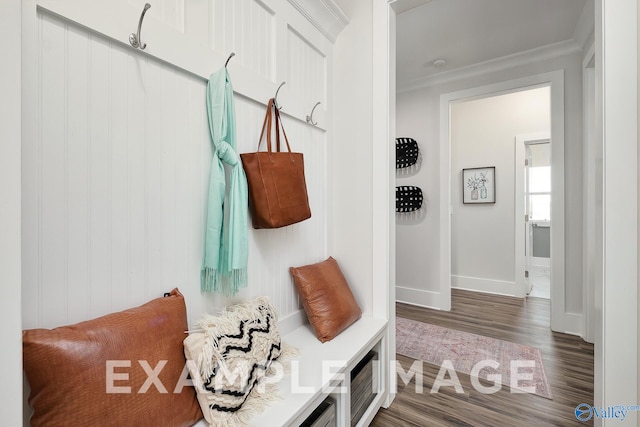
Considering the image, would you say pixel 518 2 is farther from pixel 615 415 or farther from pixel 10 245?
pixel 10 245

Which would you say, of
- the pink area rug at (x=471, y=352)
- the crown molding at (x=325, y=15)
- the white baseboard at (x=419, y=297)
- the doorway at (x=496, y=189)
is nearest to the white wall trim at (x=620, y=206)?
the pink area rug at (x=471, y=352)

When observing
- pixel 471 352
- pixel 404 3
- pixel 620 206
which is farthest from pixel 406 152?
pixel 620 206

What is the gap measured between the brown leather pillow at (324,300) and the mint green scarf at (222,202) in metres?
0.50

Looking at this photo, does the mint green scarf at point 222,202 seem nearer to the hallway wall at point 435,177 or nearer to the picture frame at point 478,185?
the hallway wall at point 435,177

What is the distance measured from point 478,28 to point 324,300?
2705 mm

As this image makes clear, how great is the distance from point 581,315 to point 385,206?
2.44 metres

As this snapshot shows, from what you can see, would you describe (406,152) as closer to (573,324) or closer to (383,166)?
(383,166)

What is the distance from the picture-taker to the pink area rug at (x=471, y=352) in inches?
82.9

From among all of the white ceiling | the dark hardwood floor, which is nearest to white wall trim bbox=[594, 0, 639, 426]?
the dark hardwood floor

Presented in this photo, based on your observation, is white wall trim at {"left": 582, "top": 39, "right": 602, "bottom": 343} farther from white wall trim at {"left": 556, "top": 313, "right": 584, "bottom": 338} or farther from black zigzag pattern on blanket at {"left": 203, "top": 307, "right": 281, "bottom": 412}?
black zigzag pattern on blanket at {"left": 203, "top": 307, "right": 281, "bottom": 412}

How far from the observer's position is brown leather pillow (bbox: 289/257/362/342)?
1541mm

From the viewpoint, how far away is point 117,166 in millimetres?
936

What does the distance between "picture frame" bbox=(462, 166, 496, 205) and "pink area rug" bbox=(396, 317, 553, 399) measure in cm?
212

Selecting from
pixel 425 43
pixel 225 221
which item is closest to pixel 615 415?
pixel 225 221
